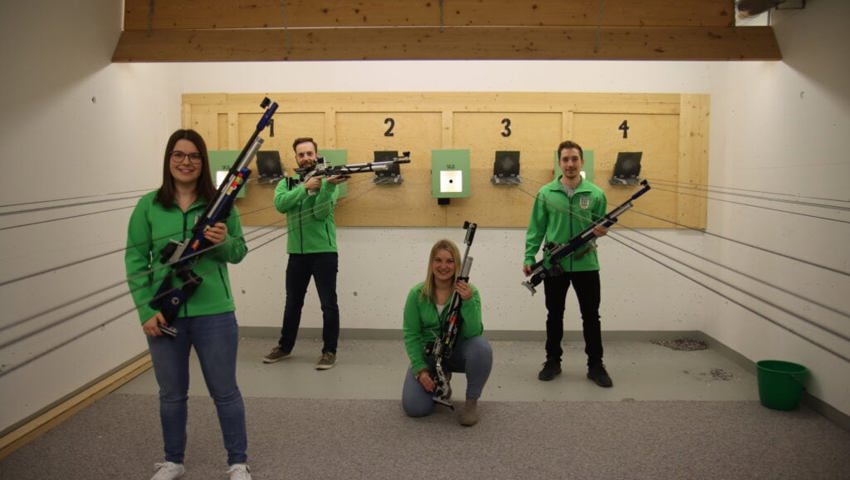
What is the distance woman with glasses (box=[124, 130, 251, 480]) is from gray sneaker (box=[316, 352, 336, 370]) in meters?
1.49

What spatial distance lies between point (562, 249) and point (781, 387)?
1252mm

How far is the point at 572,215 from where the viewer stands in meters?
3.42

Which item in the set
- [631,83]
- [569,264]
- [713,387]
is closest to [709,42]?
[631,83]

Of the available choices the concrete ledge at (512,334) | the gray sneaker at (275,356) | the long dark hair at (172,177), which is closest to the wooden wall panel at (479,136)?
the concrete ledge at (512,334)

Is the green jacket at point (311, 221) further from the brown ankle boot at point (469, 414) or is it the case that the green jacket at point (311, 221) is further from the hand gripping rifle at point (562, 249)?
the brown ankle boot at point (469, 414)

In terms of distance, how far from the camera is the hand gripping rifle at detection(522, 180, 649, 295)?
10.5ft

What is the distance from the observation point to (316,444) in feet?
8.45

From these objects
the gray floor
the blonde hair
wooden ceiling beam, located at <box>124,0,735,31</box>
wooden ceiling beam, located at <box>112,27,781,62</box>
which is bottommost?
the gray floor

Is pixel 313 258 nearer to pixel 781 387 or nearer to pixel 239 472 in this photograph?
pixel 239 472

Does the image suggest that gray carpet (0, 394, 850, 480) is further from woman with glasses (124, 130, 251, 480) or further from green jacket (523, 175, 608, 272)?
green jacket (523, 175, 608, 272)

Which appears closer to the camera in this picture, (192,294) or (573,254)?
(192,294)

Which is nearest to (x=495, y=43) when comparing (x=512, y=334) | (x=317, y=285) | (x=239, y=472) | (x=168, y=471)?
(x=317, y=285)

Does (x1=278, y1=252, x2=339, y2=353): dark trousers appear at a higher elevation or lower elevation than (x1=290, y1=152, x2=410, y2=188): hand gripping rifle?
lower

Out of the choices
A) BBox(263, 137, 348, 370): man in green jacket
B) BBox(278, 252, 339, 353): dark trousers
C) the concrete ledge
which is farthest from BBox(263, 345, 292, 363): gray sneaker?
the concrete ledge
